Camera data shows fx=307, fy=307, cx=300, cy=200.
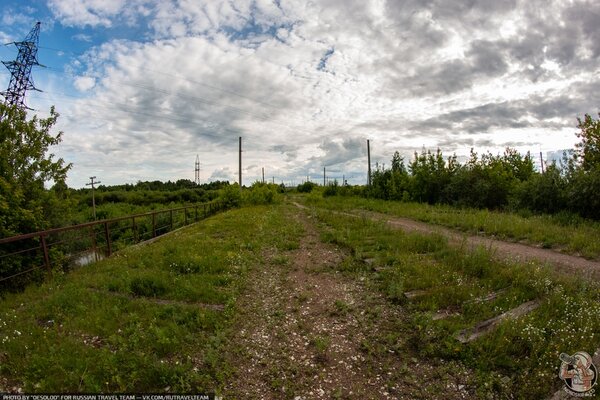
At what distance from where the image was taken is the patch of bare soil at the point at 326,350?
11.1ft

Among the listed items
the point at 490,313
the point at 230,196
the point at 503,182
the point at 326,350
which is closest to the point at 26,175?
the point at 326,350

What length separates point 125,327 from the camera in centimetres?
444

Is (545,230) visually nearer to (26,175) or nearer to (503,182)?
(503,182)

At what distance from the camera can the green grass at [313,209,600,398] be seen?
3420 millimetres

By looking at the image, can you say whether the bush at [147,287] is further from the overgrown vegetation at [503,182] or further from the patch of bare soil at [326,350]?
the overgrown vegetation at [503,182]

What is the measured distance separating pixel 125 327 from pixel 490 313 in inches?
205

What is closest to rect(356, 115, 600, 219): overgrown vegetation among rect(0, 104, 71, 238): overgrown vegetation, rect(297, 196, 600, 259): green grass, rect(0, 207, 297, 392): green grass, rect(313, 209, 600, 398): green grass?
rect(297, 196, 600, 259): green grass

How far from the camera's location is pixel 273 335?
4520mm

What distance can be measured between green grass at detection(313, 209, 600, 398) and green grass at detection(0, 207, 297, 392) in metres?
2.34

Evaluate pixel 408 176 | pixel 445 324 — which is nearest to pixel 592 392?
pixel 445 324

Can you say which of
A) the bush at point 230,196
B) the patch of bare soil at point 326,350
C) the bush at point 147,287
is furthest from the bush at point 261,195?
the patch of bare soil at point 326,350

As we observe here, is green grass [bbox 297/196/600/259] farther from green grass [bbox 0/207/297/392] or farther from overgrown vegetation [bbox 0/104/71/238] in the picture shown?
overgrown vegetation [bbox 0/104/71/238]

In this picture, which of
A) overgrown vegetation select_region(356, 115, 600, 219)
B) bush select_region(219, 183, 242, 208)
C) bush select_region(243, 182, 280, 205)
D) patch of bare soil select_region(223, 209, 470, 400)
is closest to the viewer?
patch of bare soil select_region(223, 209, 470, 400)

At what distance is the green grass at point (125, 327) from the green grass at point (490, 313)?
7.66ft
